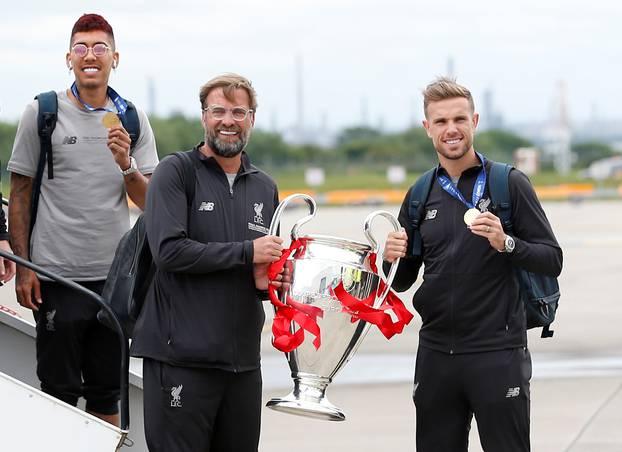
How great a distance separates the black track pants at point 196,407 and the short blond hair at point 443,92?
1245mm

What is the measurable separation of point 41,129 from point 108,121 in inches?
13.2

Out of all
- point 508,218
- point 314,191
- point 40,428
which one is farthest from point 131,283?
point 314,191

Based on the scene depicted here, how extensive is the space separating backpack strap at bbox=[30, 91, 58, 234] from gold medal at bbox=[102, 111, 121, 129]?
10.3 inches

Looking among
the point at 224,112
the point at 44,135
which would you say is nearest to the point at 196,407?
the point at 224,112

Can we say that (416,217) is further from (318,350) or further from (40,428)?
(40,428)

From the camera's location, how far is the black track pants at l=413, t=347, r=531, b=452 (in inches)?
171

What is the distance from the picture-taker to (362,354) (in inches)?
395

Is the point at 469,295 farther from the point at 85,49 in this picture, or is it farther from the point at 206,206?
the point at 85,49

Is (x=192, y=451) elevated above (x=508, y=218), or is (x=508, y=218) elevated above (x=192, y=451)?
(x=508, y=218)

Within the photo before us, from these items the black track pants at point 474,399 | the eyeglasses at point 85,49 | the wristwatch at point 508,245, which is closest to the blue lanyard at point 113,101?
the eyeglasses at point 85,49

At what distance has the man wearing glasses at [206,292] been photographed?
13.5 ft

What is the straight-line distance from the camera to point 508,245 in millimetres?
4176

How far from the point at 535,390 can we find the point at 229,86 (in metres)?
5.10

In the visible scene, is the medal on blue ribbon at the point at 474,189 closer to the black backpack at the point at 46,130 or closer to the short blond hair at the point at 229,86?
the short blond hair at the point at 229,86
